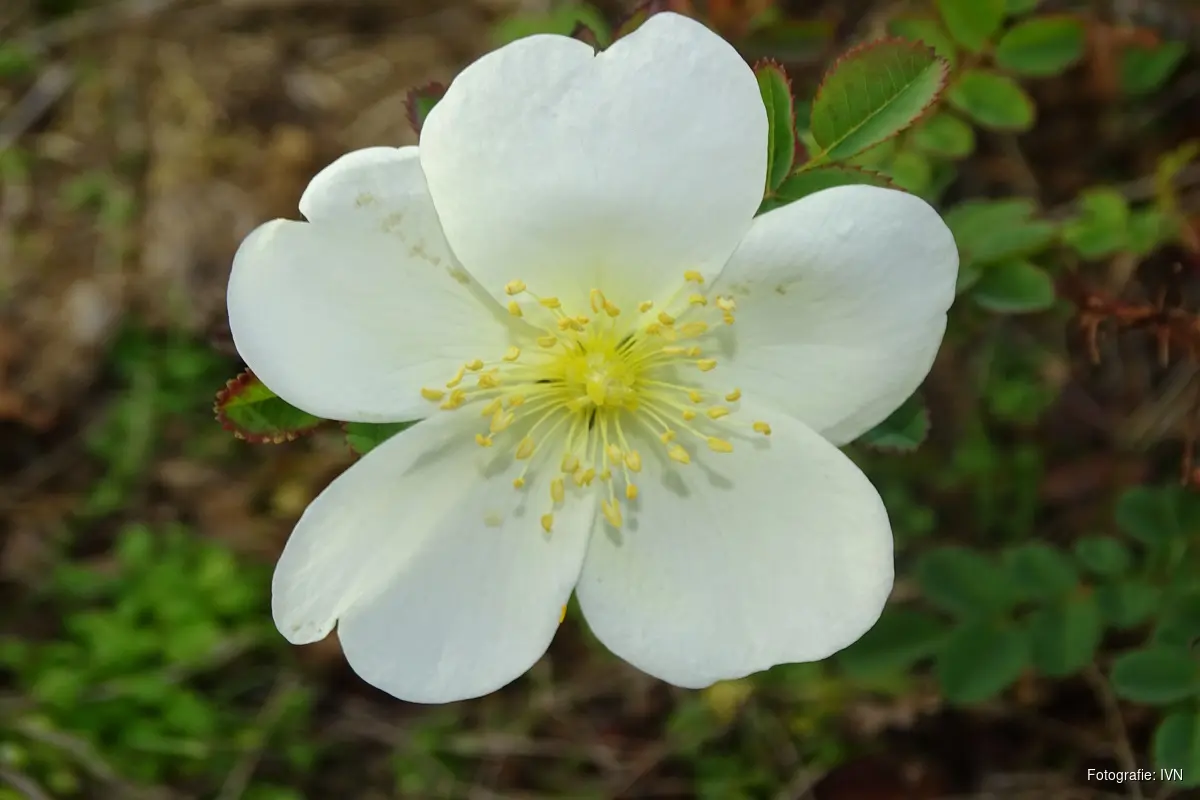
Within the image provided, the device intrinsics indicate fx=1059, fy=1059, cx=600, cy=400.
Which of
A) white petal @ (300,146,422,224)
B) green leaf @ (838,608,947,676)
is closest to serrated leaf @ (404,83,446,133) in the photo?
white petal @ (300,146,422,224)

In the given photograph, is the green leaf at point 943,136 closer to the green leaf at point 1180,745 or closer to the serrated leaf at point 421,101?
the serrated leaf at point 421,101

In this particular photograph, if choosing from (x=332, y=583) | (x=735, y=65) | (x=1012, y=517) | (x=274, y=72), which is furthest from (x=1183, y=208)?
(x=274, y=72)

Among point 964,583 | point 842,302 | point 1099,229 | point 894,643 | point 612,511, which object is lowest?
point 894,643

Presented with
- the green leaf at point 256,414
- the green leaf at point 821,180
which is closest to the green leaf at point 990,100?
the green leaf at point 821,180

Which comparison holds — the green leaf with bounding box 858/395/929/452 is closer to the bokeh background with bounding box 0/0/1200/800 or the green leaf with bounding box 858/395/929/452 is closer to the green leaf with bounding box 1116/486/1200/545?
the bokeh background with bounding box 0/0/1200/800

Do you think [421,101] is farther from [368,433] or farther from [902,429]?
[902,429]

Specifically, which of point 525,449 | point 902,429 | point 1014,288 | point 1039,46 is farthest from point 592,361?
point 1039,46
